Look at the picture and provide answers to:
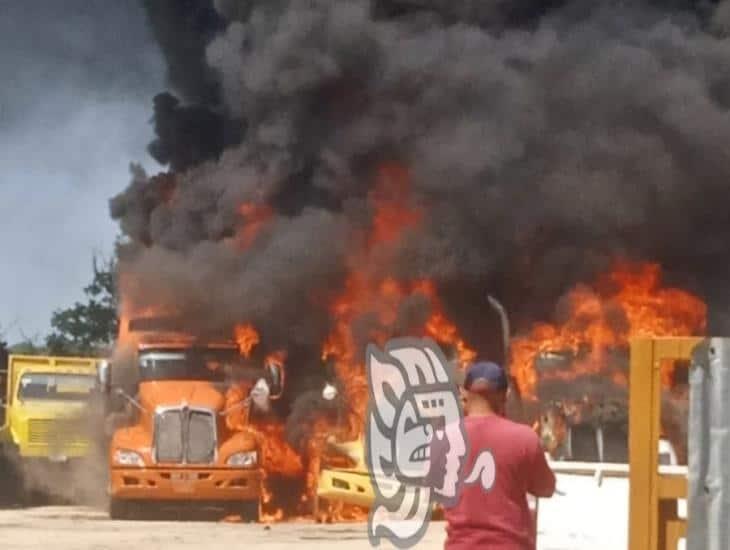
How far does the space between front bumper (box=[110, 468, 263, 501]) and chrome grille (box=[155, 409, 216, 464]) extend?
0.17 meters

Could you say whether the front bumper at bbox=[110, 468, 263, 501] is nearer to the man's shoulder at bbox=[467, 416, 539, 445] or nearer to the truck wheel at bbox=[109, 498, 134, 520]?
the truck wheel at bbox=[109, 498, 134, 520]

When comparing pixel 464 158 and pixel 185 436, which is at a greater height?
pixel 464 158

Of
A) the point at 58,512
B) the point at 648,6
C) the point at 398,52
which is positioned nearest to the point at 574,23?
the point at 648,6

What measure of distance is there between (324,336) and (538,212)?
435cm

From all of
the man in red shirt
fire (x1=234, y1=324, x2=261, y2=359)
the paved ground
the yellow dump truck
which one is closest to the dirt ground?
the paved ground

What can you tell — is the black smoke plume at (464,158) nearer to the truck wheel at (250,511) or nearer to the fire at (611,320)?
the fire at (611,320)

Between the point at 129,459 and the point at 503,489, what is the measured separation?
15221 mm

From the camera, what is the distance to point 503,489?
16.4ft

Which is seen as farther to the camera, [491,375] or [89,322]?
[89,322]

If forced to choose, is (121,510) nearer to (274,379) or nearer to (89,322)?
(274,379)

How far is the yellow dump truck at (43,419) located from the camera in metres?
24.9

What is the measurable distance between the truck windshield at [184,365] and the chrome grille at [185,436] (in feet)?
2.57

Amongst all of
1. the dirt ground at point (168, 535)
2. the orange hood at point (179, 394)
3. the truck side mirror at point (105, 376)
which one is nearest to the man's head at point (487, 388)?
the dirt ground at point (168, 535)

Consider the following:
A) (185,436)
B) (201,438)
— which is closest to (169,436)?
(185,436)
